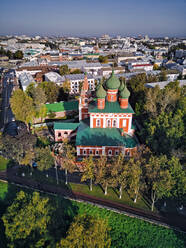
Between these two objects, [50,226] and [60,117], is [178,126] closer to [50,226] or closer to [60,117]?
[50,226]

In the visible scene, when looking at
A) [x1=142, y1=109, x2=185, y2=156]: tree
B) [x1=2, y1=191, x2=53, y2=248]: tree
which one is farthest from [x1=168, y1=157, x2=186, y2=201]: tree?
[x1=2, y1=191, x2=53, y2=248]: tree

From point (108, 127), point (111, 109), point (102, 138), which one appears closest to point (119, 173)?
point (102, 138)

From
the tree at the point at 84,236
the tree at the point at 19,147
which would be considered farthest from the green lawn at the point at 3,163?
the tree at the point at 84,236

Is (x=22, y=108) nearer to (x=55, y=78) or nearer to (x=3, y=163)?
(x=3, y=163)

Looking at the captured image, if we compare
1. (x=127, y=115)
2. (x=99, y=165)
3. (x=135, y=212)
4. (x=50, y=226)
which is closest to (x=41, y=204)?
(x=50, y=226)

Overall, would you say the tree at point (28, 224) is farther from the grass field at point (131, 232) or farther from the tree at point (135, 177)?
the tree at point (135, 177)
